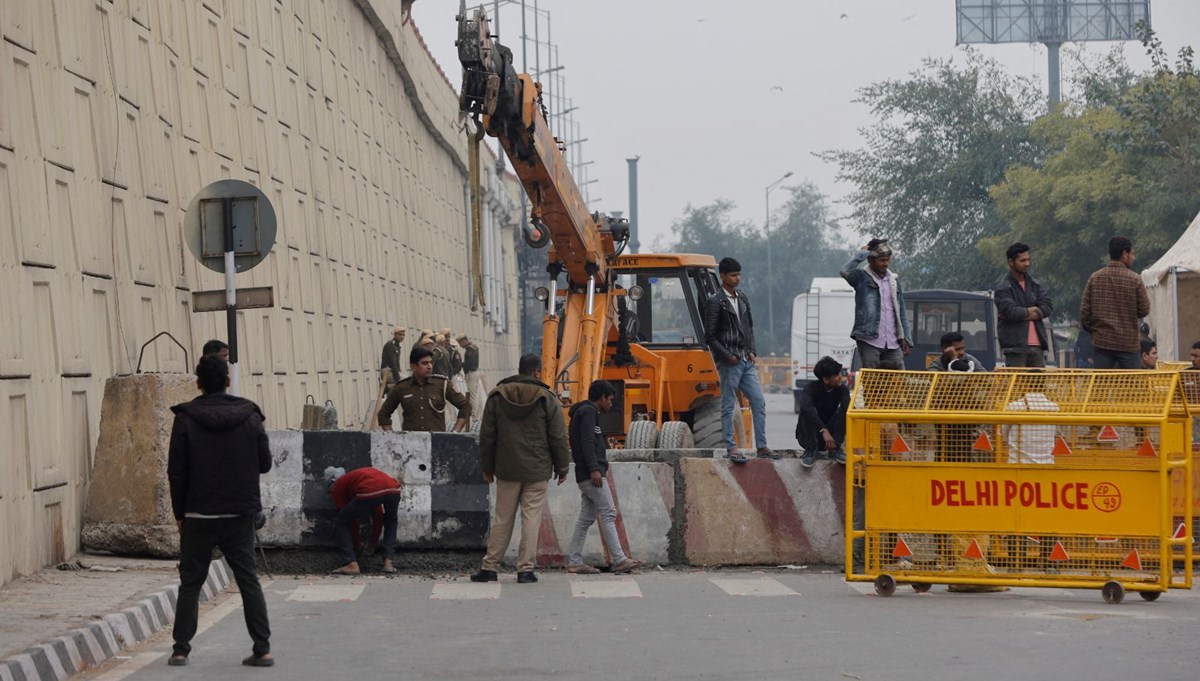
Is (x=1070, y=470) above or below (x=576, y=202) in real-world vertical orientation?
below

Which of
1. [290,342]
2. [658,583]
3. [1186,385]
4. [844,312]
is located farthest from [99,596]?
[844,312]

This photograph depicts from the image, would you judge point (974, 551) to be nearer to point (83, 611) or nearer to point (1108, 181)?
point (83, 611)

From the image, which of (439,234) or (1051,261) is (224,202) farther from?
(1051,261)

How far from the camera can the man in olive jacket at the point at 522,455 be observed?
13719mm

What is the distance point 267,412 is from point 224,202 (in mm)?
7733

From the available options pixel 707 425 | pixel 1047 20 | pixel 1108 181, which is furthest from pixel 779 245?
pixel 707 425

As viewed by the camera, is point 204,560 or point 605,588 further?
point 605,588

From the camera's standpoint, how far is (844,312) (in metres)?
51.8

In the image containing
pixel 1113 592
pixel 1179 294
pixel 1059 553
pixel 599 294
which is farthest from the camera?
pixel 1179 294

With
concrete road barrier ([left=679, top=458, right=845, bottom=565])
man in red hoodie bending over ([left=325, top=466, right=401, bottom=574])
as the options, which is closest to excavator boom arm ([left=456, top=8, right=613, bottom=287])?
man in red hoodie bending over ([left=325, top=466, right=401, bottom=574])

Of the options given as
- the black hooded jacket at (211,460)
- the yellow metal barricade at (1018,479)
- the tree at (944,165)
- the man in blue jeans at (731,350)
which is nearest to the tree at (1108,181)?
the tree at (944,165)

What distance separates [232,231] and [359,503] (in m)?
2.55

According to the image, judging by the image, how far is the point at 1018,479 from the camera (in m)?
12.4

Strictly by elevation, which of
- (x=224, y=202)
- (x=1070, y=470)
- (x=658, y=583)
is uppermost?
(x=224, y=202)
